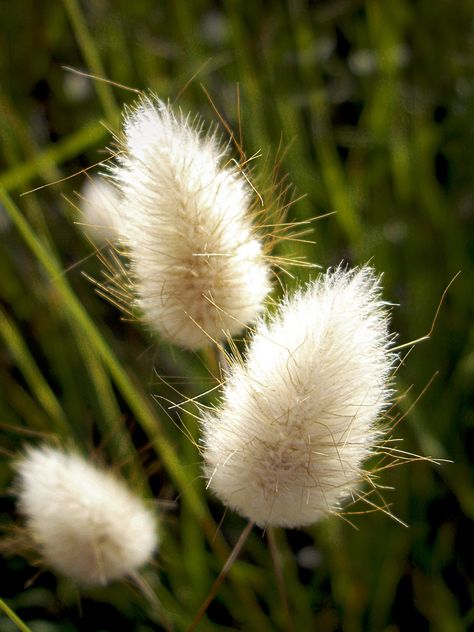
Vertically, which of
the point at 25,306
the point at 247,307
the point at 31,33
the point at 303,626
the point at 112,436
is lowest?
the point at 303,626

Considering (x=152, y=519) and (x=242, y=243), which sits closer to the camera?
(x=242, y=243)

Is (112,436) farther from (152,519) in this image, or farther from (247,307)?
(247,307)

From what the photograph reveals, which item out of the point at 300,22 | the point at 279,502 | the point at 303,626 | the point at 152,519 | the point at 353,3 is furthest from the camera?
the point at 353,3

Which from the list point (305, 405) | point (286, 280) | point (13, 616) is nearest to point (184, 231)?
point (305, 405)

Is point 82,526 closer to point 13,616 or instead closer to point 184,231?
Answer: point 13,616

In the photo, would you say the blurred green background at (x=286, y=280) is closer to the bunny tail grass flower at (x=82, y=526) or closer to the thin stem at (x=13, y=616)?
the bunny tail grass flower at (x=82, y=526)

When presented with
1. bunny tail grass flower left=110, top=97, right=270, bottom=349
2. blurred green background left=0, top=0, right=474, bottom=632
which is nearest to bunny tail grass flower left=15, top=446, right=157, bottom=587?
blurred green background left=0, top=0, right=474, bottom=632

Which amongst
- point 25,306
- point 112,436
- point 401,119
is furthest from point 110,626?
point 401,119
